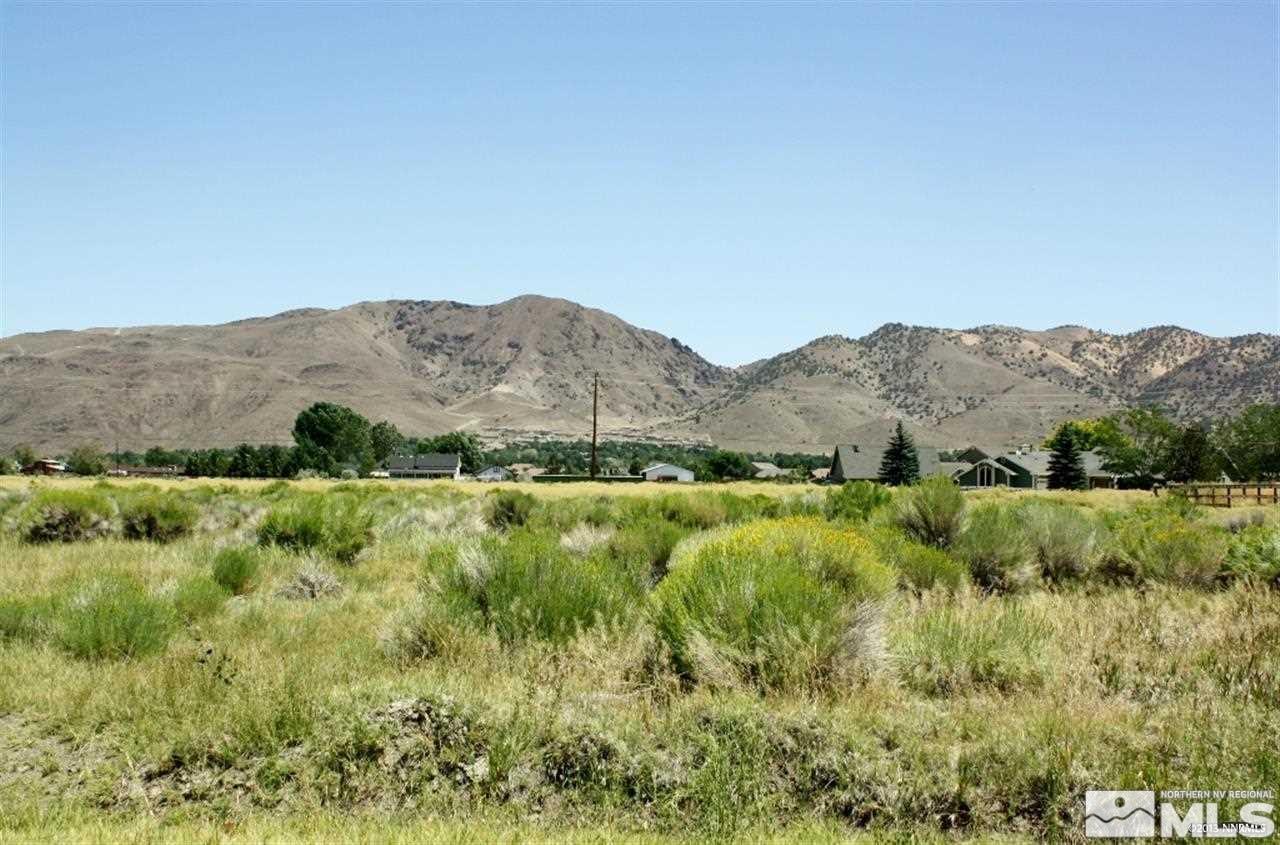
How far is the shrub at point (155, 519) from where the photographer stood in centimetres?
2214

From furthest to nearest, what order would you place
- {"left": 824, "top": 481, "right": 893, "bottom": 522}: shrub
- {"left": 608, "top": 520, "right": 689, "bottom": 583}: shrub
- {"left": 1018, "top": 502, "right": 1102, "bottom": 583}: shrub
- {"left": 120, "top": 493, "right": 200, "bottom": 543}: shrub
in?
{"left": 120, "top": 493, "right": 200, "bottom": 543}: shrub < {"left": 824, "top": 481, "right": 893, "bottom": 522}: shrub < {"left": 1018, "top": 502, "right": 1102, "bottom": 583}: shrub < {"left": 608, "top": 520, "right": 689, "bottom": 583}: shrub

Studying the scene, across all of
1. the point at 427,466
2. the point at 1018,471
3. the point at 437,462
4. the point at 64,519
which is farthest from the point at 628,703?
the point at 437,462

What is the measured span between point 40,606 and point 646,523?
9.76 m

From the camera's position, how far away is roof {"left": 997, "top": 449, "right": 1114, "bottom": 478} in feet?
313

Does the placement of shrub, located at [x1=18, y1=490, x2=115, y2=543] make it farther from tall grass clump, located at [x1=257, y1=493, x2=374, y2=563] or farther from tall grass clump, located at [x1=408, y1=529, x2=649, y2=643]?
tall grass clump, located at [x1=408, y1=529, x2=649, y2=643]

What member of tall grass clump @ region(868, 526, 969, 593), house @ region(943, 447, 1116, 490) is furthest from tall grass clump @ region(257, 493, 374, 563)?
house @ region(943, 447, 1116, 490)

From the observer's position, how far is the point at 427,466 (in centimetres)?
12506

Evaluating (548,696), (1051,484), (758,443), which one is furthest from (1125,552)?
(758,443)

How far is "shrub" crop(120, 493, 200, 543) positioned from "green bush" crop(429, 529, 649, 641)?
1468cm

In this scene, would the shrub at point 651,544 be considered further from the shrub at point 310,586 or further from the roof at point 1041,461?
the roof at point 1041,461

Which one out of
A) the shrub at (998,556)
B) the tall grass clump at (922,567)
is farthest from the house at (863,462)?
the tall grass clump at (922,567)

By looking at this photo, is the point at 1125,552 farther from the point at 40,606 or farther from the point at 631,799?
the point at 40,606

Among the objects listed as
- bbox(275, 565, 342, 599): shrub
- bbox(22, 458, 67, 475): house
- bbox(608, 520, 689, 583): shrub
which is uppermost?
bbox(608, 520, 689, 583): shrub

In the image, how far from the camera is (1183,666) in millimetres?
7906
